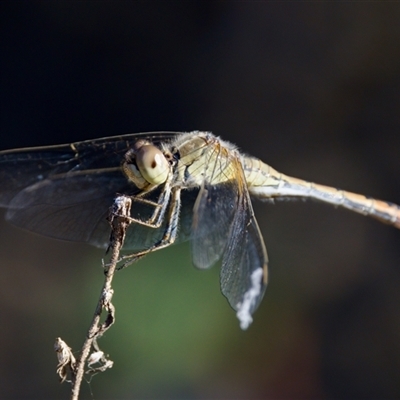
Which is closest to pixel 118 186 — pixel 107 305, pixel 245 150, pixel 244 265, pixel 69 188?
pixel 69 188

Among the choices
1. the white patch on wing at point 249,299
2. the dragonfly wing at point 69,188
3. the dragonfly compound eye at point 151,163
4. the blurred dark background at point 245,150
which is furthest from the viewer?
the blurred dark background at point 245,150

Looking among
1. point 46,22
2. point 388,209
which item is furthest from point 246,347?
point 46,22

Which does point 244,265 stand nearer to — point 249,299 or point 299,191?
point 249,299

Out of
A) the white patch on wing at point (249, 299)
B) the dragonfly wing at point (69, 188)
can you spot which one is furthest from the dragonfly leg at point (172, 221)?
the white patch on wing at point (249, 299)

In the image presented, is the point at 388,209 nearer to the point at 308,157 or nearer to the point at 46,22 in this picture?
the point at 308,157

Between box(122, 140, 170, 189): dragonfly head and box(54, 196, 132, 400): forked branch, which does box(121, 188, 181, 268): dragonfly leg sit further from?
box(54, 196, 132, 400): forked branch

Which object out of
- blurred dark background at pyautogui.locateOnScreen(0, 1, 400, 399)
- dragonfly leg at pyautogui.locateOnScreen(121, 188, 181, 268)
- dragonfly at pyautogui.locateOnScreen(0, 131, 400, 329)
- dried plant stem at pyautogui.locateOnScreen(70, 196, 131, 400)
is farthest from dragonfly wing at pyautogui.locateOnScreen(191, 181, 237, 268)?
blurred dark background at pyautogui.locateOnScreen(0, 1, 400, 399)

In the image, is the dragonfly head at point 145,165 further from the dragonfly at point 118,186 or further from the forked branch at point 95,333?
the forked branch at point 95,333
